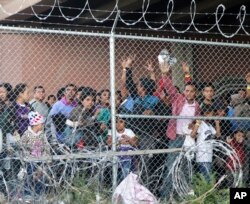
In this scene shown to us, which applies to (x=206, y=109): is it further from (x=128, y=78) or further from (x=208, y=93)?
(x=128, y=78)

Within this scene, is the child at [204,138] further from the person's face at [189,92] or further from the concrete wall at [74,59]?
the concrete wall at [74,59]

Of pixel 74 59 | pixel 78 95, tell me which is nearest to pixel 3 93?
pixel 78 95

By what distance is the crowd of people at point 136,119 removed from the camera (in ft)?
27.5

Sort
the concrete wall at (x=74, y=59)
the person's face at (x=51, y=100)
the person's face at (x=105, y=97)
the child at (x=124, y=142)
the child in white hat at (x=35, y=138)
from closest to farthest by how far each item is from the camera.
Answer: the child in white hat at (x=35, y=138), the child at (x=124, y=142), the person's face at (x=105, y=97), the person's face at (x=51, y=100), the concrete wall at (x=74, y=59)

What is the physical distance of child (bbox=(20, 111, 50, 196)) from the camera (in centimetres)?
748

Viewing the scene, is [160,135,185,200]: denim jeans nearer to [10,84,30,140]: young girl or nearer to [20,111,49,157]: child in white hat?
[20,111,49,157]: child in white hat

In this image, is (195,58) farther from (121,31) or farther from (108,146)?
(108,146)

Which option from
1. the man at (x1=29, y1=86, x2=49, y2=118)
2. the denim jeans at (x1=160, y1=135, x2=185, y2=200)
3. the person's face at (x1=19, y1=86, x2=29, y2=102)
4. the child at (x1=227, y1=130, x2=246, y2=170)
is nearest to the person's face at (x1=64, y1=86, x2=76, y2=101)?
the man at (x1=29, y1=86, x2=49, y2=118)

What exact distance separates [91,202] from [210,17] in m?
9.20

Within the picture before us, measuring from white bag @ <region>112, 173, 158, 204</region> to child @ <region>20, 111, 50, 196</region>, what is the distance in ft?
2.89

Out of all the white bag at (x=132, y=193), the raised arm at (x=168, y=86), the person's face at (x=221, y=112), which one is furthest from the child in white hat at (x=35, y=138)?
the person's face at (x=221, y=112)

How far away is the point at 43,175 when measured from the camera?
24.6ft

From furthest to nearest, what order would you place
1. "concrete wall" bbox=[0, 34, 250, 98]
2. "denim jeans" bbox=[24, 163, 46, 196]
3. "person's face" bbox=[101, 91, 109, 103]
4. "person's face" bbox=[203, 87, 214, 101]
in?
"concrete wall" bbox=[0, 34, 250, 98]
"person's face" bbox=[101, 91, 109, 103]
"person's face" bbox=[203, 87, 214, 101]
"denim jeans" bbox=[24, 163, 46, 196]

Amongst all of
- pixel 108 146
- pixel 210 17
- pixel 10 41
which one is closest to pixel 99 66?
pixel 10 41
